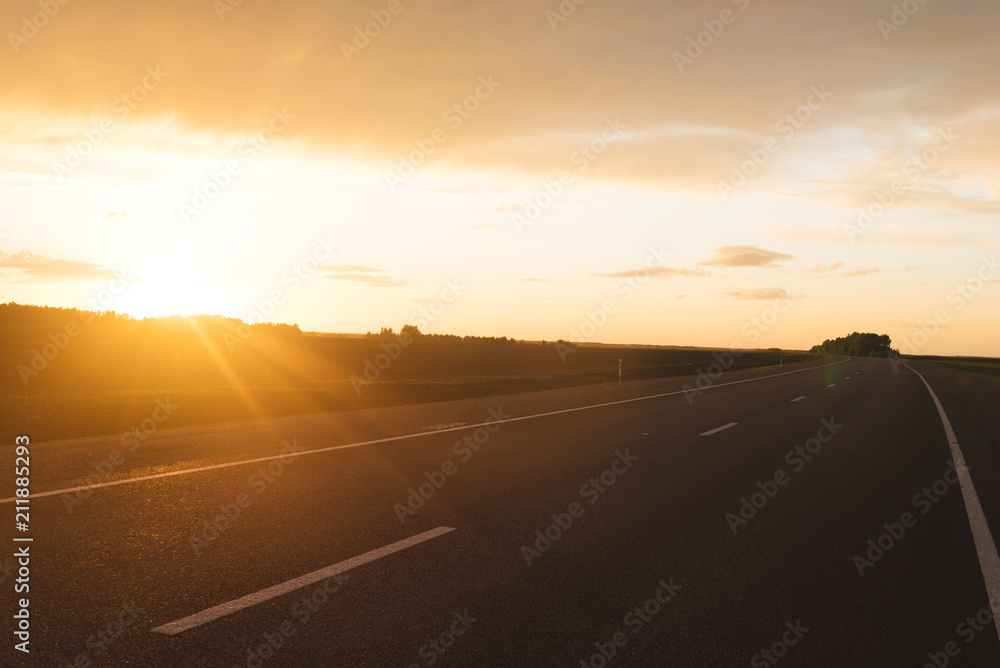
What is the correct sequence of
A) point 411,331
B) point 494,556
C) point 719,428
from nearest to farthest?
point 494,556 < point 719,428 < point 411,331

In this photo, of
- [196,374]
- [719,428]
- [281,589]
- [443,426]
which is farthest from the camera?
[196,374]

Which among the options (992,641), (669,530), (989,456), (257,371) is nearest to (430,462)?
(669,530)

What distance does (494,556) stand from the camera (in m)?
5.32

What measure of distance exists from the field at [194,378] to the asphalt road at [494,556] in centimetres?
425

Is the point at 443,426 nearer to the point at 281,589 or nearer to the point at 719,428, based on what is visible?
the point at 719,428

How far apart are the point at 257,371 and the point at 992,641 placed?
3653 centimetres

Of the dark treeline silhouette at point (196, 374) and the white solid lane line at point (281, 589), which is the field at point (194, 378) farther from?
the white solid lane line at point (281, 589)

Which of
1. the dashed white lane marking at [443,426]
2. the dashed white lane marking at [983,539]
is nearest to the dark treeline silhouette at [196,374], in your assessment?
the dashed white lane marking at [443,426]

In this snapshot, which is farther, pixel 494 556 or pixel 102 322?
pixel 102 322

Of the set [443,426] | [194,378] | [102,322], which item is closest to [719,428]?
[443,426]

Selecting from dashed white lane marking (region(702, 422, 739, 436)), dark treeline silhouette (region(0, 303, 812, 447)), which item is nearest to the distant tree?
dark treeline silhouette (region(0, 303, 812, 447))

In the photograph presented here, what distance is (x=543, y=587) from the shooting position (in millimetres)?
4707

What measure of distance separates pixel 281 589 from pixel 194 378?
30.0m

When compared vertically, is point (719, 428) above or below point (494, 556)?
above
